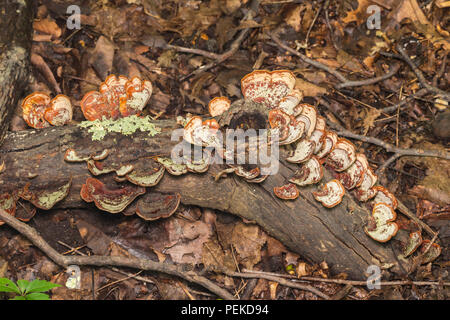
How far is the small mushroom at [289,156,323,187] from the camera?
404cm

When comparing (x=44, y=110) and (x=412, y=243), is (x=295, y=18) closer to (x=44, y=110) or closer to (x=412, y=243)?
(x=412, y=243)

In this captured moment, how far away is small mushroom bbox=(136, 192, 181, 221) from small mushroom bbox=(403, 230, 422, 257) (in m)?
2.78

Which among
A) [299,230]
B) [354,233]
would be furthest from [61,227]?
[354,233]

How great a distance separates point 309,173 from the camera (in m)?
4.07

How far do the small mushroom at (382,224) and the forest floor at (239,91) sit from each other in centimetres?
63

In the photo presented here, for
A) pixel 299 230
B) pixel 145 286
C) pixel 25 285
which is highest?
pixel 25 285

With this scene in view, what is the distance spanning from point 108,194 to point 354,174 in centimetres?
293

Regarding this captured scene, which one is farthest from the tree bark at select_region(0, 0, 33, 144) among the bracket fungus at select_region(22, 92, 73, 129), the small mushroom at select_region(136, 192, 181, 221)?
the small mushroom at select_region(136, 192, 181, 221)

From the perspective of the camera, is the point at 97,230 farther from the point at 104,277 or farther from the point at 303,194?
the point at 303,194

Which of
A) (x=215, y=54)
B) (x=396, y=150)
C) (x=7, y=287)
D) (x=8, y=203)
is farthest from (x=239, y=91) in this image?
(x=7, y=287)

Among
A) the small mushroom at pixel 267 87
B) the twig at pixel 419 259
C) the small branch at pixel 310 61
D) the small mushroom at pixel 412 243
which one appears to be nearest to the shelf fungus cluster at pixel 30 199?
the small mushroom at pixel 267 87

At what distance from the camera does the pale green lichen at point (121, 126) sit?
14.0 feet

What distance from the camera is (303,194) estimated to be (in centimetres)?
423

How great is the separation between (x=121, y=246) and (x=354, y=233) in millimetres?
→ 2950
